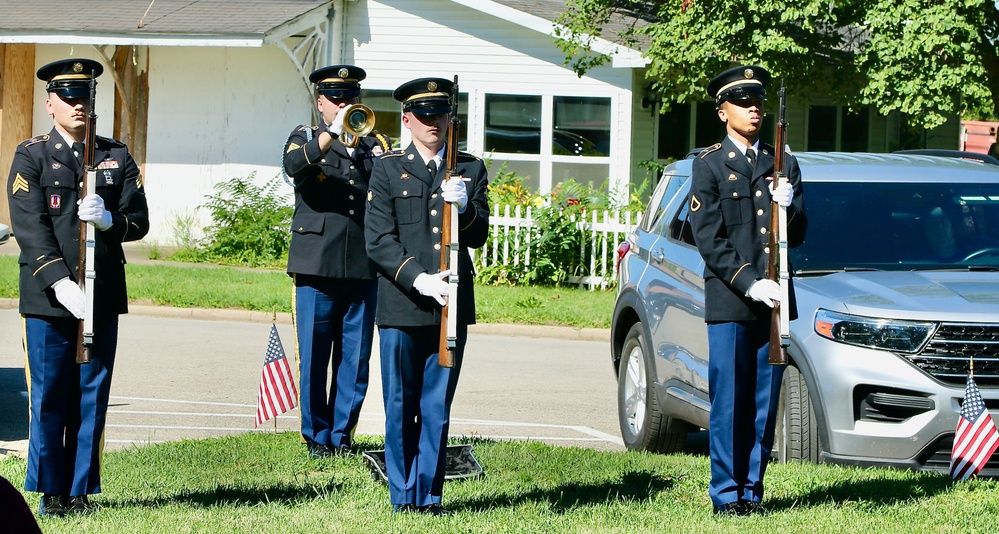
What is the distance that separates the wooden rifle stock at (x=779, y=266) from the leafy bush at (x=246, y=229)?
581 inches

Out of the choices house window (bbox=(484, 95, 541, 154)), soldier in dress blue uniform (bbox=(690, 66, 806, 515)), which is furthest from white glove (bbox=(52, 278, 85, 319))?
house window (bbox=(484, 95, 541, 154))

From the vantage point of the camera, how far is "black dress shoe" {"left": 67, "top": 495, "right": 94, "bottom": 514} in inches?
233

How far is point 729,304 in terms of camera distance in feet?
19.2

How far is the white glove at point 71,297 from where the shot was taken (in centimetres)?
562

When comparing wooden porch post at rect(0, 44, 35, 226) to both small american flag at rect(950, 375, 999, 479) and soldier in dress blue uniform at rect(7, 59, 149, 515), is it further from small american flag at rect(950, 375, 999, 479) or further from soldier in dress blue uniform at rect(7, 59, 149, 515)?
small american flag at rect(950, 375, 999, 479)

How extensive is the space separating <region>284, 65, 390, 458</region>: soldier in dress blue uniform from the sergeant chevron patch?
1.77 m

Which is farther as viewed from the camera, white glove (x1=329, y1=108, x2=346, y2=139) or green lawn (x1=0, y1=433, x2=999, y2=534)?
white glove (x1=329, y1=108, x2=346, y2=139)

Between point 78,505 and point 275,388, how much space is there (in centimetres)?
221

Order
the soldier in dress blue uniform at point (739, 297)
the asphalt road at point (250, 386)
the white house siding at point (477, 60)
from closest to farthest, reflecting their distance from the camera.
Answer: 1. the soldier in dress blue uniform at point (739, 297)
2. the asphalt road at point (250, 386)
3. the white house siding at point (477, 60)

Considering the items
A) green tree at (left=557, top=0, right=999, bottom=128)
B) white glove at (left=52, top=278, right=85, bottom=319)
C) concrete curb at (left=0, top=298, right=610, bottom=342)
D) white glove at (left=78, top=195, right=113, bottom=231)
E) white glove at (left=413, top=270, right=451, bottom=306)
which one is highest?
green tree at (left=557, top=0, right=999, bottom=128)

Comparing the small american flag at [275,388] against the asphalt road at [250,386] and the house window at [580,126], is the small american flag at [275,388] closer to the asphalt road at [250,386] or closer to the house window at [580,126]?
the asphalt road at [250,386]

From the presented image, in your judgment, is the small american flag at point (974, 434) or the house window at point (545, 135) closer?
the small american flag at point (974, 434)

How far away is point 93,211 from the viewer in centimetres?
562

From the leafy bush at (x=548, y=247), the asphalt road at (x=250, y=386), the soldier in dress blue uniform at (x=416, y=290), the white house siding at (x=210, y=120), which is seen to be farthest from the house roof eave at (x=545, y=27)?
the soldier in dress blue uniform at (x=416, y=290)
